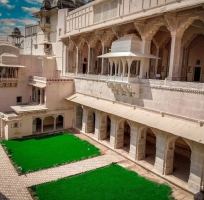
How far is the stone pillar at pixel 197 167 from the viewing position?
1158 centimetres

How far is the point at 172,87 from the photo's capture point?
44.0 ft

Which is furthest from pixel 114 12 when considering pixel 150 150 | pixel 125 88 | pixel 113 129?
pixel 150 150

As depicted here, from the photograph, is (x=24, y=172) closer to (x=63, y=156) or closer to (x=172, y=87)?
(x=63, y=156)

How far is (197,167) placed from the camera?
38.7 feet

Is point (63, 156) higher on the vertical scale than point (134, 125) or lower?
lower

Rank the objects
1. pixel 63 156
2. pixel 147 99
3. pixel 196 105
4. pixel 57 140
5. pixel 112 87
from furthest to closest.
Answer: pixel 57 140 < pixel 112 87 < pixel 63 156 < pixel 147 99 < pixel 196 105

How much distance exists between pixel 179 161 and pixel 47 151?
405 inches

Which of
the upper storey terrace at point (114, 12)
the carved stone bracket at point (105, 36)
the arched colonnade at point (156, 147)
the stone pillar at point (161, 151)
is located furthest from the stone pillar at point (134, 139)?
the carved stone bracket at point (105, 36)

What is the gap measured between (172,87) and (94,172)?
7.48 m

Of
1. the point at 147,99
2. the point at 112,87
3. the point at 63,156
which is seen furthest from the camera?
the point at 112,87

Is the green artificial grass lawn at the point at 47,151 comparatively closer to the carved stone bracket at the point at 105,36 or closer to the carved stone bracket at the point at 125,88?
the carved stone bracket at the point at 125,88

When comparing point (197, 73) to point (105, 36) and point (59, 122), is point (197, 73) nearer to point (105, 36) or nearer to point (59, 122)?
point (105, 36)

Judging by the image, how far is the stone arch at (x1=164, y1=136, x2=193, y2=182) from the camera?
13570 mm

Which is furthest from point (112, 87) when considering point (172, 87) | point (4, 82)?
point (4, 82)
